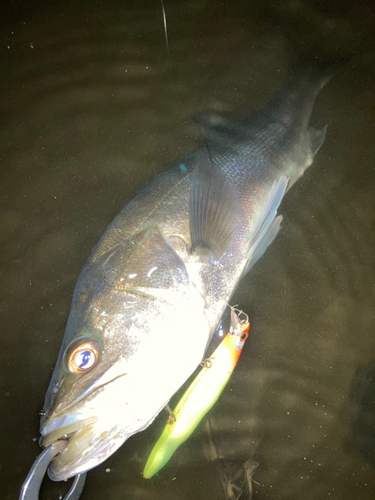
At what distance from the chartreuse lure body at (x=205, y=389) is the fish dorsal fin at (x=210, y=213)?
1.73 ft

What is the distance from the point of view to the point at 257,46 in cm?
233

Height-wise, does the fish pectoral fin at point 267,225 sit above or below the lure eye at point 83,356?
below

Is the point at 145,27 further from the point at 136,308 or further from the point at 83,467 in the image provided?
the point at 83,467

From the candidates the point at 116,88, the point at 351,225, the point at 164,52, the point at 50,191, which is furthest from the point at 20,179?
the point at 351,225

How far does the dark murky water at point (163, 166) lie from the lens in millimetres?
2133

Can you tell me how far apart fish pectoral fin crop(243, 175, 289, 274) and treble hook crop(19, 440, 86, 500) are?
1303mm

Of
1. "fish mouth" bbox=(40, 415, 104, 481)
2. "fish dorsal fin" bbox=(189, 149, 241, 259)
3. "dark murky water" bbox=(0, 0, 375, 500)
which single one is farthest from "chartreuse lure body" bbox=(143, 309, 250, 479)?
"fish mouth" bbox=(40, 415, 104, 481)

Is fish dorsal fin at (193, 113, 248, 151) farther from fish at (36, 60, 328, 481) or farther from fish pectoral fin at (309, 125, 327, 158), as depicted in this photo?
fish pectoral fin at (309, 125, 327, 158)

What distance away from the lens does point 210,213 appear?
1668 millimetres

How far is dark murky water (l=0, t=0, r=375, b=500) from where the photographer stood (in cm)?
213

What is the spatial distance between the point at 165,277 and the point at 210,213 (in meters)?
0.42

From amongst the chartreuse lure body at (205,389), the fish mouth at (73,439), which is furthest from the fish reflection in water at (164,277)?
the chartreuse lure body at (205,389)

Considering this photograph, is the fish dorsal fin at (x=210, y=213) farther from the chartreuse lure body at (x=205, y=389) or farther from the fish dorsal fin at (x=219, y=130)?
the chartreuse lure body at (x=205, y=389)

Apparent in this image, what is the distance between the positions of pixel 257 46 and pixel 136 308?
2.11m
